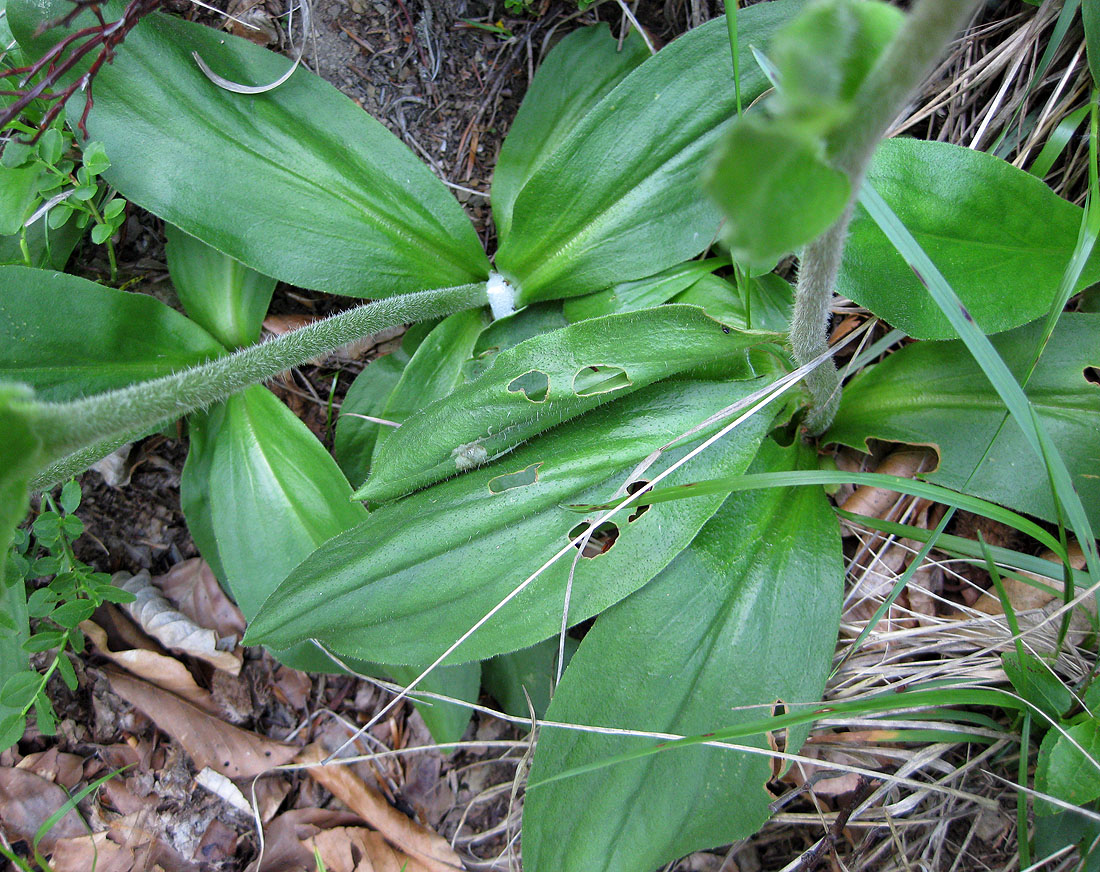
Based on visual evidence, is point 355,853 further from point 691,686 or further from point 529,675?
point 691,686

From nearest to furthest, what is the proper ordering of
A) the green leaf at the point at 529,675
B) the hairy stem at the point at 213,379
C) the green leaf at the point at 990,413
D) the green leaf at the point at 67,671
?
the hairy stem at the point at 213,379
the green leaf at the point at 990,413
the green leaf at the point at 67,671
the green leaf at the point at 529,675

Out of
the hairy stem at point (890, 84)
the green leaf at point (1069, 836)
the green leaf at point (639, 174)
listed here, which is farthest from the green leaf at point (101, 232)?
the green leaf at point (1069, 836)

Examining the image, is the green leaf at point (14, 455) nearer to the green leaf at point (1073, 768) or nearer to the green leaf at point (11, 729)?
the green leaf at point (11, 729)

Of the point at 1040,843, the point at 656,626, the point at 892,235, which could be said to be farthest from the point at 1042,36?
the point at 1040,843

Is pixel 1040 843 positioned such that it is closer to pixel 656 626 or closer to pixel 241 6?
pixel 656 626

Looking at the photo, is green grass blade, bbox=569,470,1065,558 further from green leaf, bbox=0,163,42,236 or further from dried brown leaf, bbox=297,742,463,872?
green leaf, bbox=0,163,42,236

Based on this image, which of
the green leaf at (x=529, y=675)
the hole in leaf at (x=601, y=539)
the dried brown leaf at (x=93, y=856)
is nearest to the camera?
the hole in leaf at (x=601, y=539)
